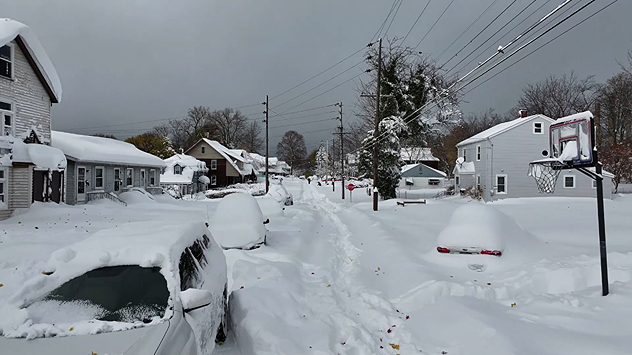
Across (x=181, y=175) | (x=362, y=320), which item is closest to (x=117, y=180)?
(x=181, y=175)

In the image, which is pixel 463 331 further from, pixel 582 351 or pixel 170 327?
pixel 170 327

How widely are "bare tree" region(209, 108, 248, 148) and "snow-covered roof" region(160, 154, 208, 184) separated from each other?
1726 inches

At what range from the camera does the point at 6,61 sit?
16875 millimetres

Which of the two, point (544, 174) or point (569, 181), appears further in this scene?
point (569, 181)

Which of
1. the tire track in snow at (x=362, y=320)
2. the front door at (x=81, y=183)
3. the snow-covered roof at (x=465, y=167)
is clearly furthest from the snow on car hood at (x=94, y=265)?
the snow-covered roof at (x=465, y=167)

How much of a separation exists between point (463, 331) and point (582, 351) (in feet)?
4.53

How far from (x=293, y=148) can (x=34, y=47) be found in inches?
4313

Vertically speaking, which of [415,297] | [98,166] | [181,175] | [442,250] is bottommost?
[415,297]

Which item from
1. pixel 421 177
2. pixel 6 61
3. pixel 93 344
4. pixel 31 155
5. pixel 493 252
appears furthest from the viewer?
pixel 421 177

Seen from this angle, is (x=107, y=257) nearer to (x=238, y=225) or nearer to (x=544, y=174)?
(x=238, y=225)

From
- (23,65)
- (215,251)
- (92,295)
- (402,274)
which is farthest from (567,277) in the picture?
(23,65)

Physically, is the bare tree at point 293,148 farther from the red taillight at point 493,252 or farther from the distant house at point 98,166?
the red taillight at point 493,252

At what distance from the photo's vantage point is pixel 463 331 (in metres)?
5.35

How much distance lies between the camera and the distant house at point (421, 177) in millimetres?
53625
